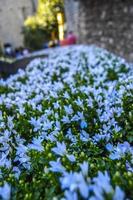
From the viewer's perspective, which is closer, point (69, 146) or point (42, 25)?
point (69, 146)

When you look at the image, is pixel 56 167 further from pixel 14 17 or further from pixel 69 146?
pixel 14 17

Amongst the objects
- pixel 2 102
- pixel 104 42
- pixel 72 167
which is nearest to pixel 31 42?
pixel 104 42

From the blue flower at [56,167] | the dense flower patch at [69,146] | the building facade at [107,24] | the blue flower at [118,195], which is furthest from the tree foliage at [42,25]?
the blue flower at [118,195]

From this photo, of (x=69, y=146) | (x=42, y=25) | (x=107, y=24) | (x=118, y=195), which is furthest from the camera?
(x=42, y=25)

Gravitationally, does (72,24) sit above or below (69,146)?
above

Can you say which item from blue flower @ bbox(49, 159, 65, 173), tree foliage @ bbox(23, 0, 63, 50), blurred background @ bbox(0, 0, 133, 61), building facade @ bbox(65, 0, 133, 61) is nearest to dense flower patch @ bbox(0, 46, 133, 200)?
blue flower @ bbox(49, 159, 65, 173)

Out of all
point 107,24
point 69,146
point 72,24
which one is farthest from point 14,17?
point 69,146
